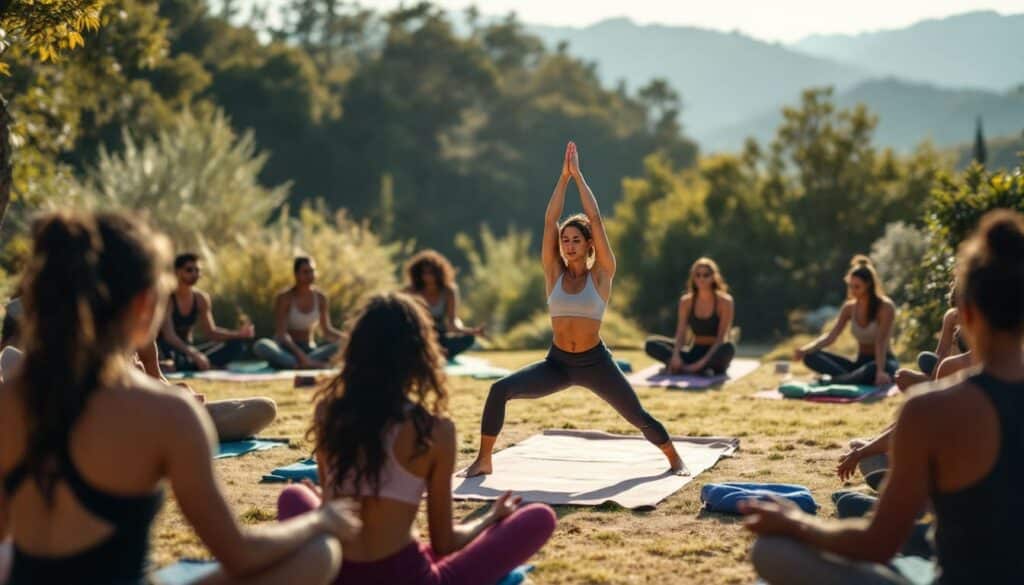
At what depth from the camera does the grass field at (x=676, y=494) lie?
185 inches

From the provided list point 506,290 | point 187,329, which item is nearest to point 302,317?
point 187,329

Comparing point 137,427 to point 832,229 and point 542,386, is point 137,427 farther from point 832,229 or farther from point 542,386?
point 832,229

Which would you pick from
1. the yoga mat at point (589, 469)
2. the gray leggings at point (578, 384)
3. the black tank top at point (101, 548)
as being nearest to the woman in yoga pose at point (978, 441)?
the black tank top at point (101, 548)

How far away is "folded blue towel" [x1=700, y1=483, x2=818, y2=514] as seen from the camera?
549 cm

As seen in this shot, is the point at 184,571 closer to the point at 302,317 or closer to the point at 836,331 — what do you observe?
the point at 836,331

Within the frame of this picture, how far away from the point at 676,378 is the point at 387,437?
7991 millimetres

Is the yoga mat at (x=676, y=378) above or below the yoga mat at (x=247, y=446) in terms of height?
below

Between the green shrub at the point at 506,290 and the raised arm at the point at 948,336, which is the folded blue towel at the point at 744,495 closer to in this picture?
the raised arm at the point at 948,336

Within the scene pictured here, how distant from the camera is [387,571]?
343 cm

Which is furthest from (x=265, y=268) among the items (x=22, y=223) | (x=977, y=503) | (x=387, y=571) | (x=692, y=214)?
(x=692, y=214)

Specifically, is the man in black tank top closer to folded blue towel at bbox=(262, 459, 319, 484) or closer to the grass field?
the grass field


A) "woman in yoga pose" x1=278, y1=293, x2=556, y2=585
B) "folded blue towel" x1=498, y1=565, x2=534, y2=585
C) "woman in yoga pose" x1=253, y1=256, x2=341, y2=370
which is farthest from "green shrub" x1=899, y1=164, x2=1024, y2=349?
"woman in yoga pose" x1=278, y1=293, x2=556, y2=585

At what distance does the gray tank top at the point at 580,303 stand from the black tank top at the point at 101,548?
413 centimetres

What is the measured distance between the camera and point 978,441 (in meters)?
2.84
